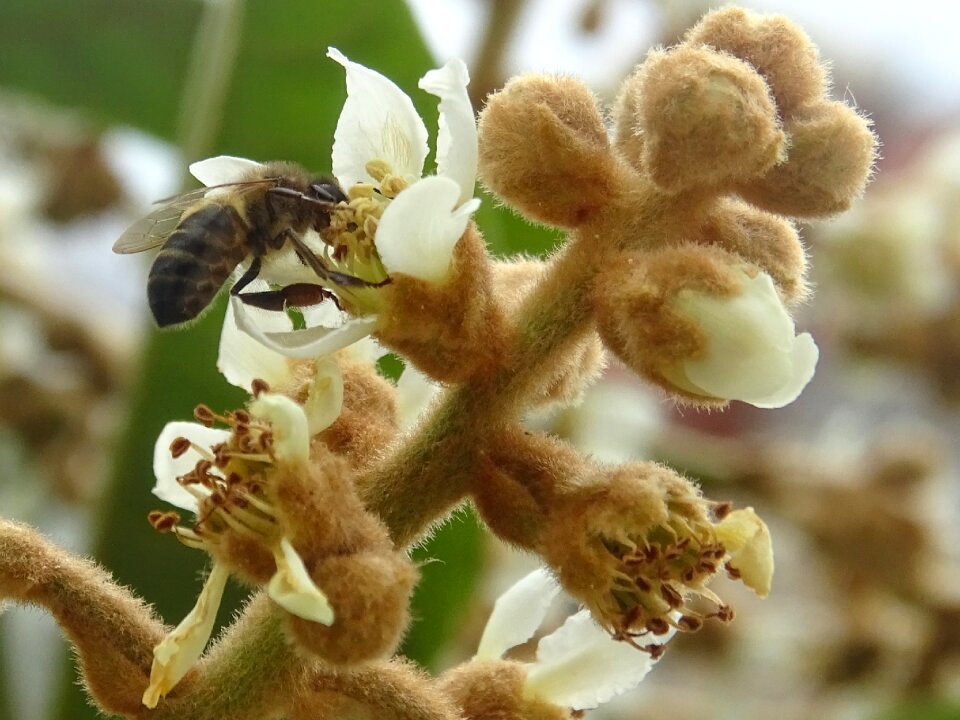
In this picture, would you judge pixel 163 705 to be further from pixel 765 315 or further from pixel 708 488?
pixel 708 488

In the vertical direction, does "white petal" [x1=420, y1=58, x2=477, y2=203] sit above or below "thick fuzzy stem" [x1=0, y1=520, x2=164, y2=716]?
above

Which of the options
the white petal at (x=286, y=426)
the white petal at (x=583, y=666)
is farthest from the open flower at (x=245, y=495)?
the white petal at (x=583, y=666)

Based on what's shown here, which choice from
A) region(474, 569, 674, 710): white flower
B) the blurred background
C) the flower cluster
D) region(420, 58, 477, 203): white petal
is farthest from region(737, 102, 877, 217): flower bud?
the blurred background

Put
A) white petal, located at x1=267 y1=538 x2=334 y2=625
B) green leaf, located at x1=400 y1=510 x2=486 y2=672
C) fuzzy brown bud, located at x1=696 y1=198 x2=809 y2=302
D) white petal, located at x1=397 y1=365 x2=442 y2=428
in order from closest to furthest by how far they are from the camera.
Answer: white petal, located at x1=267 y1=538 x2=334 y2=625 < fuzzy brown bud, located at x1=696 y1=198 x2=809 y2=302 < white petal, located at x1=397 y1=365 x2=442 y2=428 < green leaf, located at x1=400 y1=510 x2=486 y2=672

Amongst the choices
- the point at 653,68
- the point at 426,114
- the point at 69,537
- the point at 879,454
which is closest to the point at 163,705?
the point at 653,68

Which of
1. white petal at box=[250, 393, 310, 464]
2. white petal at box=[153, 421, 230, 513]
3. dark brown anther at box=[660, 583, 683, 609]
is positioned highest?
white petal at box=[250, 393, 310, 464]

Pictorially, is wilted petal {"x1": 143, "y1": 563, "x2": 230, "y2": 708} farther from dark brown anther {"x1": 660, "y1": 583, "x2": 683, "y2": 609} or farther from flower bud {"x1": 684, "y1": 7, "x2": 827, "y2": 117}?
flower bud {"x1": 684, "y1": 7, "x2": 827, "y2": 117}
